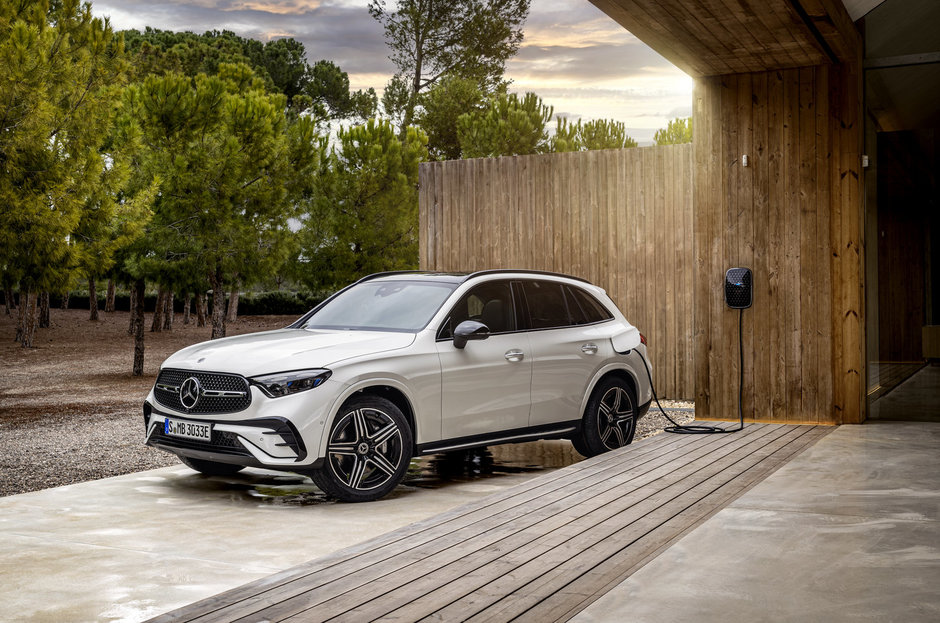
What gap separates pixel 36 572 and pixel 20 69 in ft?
31.7

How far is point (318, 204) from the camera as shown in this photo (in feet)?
77.5

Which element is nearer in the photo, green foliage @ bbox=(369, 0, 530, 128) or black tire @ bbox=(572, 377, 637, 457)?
black tire @ bbox=(572, 377, 637, 457)

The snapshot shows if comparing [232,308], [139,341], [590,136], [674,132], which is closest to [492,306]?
[139,341]

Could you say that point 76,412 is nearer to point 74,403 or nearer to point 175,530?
point 74,403

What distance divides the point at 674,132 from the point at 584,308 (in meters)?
26.3

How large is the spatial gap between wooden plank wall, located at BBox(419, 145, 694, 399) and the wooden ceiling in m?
2.40

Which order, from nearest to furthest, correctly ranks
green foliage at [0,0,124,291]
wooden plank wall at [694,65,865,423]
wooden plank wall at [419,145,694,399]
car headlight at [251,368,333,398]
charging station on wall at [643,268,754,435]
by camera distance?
car headlight at [251,368,333,398]
wooden plank wall at [694,65,865,423]
charging station on wall at [643,268,754,435]
wooden plank wall at [419,145,694,399]
green foliage at [0,0,124,291]

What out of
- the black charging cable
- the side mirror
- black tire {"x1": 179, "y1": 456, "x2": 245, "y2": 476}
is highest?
the side mirror

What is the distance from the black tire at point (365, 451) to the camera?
6309 millimetres

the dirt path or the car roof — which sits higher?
the car roof

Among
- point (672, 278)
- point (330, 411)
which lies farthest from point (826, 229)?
point (330, 411)

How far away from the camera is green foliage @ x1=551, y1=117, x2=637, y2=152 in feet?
103

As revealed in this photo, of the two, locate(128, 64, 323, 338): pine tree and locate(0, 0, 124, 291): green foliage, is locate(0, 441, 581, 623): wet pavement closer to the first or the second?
locate(0, 0, 124, 291): green foliage

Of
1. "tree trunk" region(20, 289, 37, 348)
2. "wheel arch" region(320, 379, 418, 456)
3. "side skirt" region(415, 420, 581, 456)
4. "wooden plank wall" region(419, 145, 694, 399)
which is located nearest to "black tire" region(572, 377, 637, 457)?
"side skirt" region(415, 420, 581, 456)
